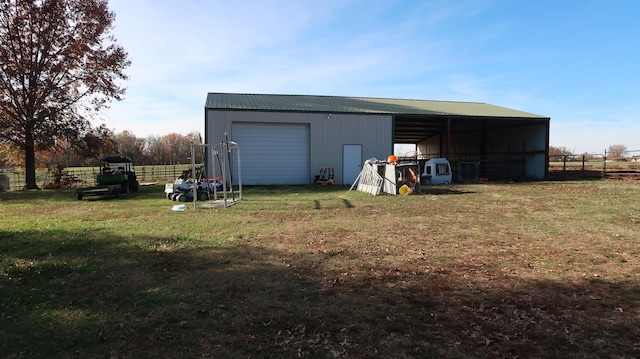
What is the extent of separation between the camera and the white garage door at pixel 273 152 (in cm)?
2098

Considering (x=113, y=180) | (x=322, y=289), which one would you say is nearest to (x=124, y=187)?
(x=113, y=180)

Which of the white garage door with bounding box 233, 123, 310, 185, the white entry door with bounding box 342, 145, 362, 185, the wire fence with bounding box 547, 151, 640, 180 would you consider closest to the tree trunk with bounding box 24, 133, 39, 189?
the white garage door with bounding box 233, 123, 310, 185

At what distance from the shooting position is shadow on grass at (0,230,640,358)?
3.08 metres

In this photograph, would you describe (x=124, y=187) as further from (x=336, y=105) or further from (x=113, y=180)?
(x=336, y=105)

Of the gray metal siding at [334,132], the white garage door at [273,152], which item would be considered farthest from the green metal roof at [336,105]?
the white garage door at [273,152]

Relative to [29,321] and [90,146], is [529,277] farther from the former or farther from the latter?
[90,146]

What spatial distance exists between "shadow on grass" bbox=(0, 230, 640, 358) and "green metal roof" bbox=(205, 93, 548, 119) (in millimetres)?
16191

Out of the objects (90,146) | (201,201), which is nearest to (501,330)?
(201,201)

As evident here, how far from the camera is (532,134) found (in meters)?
25.8

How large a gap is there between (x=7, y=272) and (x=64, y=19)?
21793mm

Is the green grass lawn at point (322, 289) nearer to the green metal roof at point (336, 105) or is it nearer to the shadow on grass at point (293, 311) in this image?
the shadow on grass at point (293, 311)

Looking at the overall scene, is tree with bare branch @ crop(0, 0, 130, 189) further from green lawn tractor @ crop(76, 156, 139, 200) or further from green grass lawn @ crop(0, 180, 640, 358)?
green grass lawn @ crop(0, 180, 640, 358)

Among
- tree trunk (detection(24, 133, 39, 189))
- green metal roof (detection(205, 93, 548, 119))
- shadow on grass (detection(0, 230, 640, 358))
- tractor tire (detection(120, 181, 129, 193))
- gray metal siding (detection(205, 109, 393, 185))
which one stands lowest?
shadow on grass (detection(0, 230, 640, 358))

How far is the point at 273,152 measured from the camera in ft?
69.9
